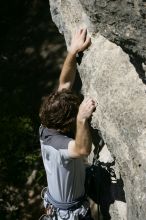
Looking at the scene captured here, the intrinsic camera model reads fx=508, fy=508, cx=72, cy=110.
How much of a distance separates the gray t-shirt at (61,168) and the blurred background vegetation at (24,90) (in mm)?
1870

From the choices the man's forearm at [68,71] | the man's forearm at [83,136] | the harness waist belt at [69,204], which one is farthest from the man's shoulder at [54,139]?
the harness waist belt at [69,204]

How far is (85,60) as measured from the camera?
4.11 m

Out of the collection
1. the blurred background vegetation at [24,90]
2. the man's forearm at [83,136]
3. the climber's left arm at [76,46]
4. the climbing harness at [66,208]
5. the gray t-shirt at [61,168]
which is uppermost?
the climber's left arm at [76,46]

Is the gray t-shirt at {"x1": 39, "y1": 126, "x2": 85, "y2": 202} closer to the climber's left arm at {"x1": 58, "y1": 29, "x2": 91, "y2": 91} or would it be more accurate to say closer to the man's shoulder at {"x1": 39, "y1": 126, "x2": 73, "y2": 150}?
the man's shoulder at {"x1": 39, "y1": 126, "x2": 73, "y2": 150}

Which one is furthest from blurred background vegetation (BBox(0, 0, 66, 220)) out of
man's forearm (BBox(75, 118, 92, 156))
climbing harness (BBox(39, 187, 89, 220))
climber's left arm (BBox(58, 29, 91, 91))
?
man's forearm (BBox(75, 118, 92, 156))

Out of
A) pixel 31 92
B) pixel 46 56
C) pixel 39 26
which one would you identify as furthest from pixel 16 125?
pixel 39 26

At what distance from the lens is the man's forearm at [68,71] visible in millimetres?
4147

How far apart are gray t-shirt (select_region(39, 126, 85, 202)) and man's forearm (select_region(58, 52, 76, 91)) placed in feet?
1.54

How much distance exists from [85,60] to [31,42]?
14.9 feet

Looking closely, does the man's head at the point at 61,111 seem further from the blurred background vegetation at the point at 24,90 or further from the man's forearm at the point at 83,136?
the blurred background vegetation at the point at 24,90

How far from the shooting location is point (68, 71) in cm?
423

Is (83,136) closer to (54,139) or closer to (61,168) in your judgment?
(54,139)

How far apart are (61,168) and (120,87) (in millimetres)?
776

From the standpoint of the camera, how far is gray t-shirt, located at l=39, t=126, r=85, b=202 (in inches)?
149
